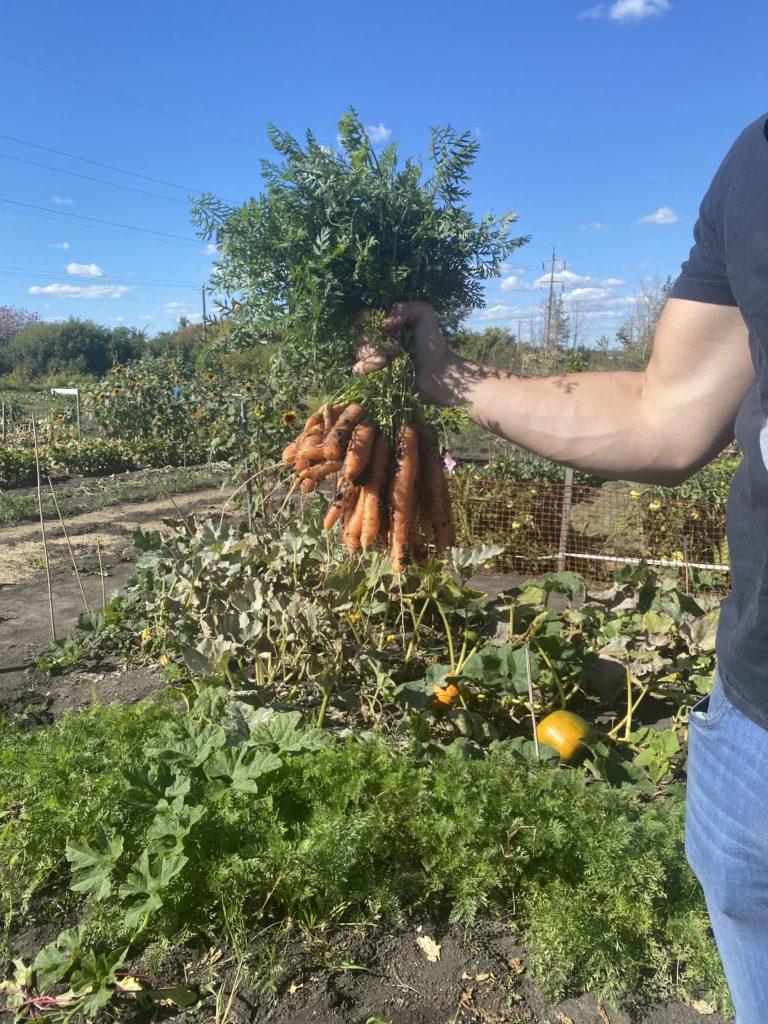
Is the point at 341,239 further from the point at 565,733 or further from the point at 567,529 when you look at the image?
the point at 567,529

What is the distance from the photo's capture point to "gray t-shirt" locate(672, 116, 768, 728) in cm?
99

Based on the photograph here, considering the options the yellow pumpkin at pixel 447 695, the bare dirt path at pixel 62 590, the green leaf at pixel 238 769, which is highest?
the green leaf at pixel 238 769

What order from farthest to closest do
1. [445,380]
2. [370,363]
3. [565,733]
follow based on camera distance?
[565,733], [370,363], [445,380]

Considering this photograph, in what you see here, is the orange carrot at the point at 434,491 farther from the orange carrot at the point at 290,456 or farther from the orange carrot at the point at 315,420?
the orange carrot at the point at 290,456

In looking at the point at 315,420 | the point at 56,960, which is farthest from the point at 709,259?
the point at 56,960

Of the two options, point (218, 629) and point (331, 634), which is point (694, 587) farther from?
point (218, 629)

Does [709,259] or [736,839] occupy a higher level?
[709,259]

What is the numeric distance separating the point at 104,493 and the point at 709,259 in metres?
10.7

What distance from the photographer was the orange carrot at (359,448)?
2258 mm

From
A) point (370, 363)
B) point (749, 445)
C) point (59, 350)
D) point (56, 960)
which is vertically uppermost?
point (59, 350)

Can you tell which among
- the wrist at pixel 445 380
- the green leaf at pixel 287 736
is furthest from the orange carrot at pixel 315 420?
the green leaf at pixel 287 736

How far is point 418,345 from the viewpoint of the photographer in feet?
6.34

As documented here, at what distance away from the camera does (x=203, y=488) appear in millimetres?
11664

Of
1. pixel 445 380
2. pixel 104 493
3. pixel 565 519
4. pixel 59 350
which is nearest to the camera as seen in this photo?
pixel 445 380
